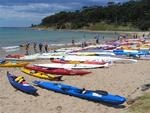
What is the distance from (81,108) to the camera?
14445mm

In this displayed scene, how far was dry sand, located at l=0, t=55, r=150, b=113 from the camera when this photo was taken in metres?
14.4

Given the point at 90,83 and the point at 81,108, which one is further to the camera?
the point at 90,83

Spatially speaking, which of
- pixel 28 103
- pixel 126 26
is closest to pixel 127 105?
pixel 28 103

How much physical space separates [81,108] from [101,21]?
141592 millimetres

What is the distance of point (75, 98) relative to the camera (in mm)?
15969

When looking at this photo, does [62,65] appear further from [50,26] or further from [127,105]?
[50,26]

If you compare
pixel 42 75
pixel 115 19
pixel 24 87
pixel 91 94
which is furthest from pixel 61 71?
pixel 115 19

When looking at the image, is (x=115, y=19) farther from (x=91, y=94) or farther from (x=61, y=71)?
(x=91, y=94)

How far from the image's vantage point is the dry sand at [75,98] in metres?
14.4

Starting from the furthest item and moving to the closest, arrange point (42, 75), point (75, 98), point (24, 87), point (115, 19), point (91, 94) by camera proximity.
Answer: point (115, 19) → point (42, 75) → point (24, 87) → point (75, 98) → point (91, 94)

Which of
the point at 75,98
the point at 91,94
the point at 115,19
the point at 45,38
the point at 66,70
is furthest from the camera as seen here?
the point at 115,19

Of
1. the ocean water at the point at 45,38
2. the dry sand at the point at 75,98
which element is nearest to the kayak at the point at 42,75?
the dry sand at the point at 75,98

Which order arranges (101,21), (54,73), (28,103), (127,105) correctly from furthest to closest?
1. (101,21)
2. (54,73)
3. (28,103)
4. (127,105)

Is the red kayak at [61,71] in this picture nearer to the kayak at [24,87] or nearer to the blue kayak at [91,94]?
the kayak at [24,87]
